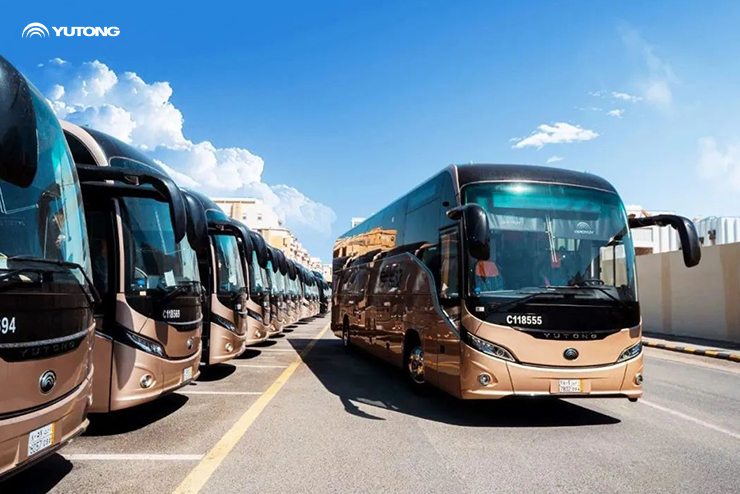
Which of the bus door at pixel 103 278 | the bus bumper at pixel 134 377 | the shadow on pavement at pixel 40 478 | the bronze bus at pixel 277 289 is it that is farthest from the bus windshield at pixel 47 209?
the bronze bus at pixel 277 289

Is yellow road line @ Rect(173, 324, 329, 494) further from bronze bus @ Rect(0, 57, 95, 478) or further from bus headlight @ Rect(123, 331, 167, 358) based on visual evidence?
bus headlight @ Rect(123, 331, 167, 358)

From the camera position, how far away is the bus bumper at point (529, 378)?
637 cm

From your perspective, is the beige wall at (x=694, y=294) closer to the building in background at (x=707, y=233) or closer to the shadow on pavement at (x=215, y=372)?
the building in background at (x=707, y=233)

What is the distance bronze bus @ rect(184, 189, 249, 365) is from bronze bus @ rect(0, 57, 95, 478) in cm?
469

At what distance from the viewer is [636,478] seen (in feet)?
15.7

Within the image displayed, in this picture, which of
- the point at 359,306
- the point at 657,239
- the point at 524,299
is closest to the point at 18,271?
the point at 524,299

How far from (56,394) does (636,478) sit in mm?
4611

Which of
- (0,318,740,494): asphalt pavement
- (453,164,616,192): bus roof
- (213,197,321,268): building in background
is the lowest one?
(0,318,740,494): asphalt pavement

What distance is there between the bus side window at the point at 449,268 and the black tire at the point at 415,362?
1.45 m

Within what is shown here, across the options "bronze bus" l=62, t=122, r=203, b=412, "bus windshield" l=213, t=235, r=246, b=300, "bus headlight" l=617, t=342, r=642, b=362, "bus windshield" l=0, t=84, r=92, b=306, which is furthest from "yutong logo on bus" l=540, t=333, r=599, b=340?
"bus windshield" l=213, t=235, r=246, b=300

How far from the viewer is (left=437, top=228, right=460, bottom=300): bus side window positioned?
6.92 meters

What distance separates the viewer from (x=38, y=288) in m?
3.70

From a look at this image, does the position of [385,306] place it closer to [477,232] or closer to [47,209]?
[477,232]

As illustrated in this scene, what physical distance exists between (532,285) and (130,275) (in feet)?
14.6
